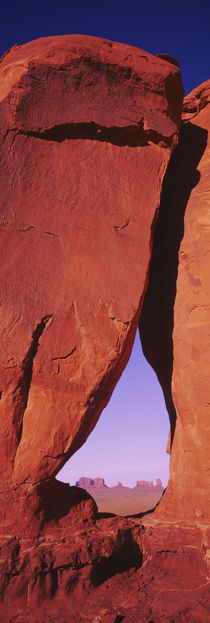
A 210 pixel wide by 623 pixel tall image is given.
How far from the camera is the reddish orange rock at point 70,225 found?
468 cm

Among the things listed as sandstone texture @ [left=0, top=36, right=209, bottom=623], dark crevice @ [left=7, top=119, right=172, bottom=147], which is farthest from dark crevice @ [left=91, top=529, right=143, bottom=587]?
dark crevice @ [left=7, top=119, right=172, bottom=147]

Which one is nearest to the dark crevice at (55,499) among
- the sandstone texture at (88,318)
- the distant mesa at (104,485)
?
the sandstone texture at (88,318)

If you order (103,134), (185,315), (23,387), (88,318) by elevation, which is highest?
(103,134)

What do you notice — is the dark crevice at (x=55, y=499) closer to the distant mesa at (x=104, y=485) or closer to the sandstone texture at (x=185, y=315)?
the sandstone texture at (x=185, y=315)

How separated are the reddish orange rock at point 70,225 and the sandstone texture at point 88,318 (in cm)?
1

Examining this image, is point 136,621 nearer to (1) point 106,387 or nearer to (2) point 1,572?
(2) point 1,572

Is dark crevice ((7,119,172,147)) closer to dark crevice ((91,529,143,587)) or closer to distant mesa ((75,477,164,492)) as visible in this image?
dark crevice ((91,529,143,587))

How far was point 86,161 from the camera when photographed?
220 inches

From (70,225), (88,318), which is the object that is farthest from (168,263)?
(88,318)

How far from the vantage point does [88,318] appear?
5031 mm

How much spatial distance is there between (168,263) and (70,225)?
1770 millimetres

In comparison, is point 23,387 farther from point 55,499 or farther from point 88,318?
point 55,499

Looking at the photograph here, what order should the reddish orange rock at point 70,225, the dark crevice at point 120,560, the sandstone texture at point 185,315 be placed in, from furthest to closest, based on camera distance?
the sandstone texture at point 185,315 < the dark crevice at point 120,560 < the reddish orange rock at point 70,225

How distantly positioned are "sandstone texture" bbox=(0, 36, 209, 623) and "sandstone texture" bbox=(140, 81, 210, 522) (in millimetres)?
22
